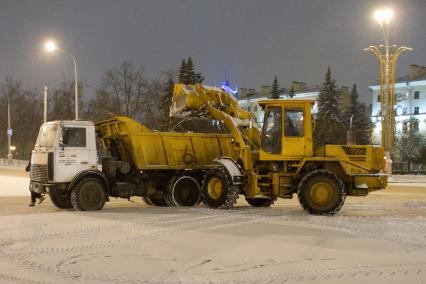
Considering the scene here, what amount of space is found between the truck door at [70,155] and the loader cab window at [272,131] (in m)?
4.74

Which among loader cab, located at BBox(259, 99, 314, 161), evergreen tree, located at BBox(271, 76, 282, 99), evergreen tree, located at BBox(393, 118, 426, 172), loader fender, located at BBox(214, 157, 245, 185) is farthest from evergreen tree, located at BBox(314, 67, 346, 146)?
loader cab, located at BBox(259, 99, 314, 161)

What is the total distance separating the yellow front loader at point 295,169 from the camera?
607 inches

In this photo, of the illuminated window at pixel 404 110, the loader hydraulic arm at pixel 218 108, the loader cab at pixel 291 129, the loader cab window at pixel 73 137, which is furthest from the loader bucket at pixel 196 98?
the illuminated window at pixel 404 110

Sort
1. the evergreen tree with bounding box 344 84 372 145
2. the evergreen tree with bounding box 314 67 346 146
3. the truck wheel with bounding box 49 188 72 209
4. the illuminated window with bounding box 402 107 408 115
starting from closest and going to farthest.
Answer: the truck wheel with bounding box 49 188 72 209 → the evergreen tree with bounding box 314 67 346 146 → the evergreen tree with bounding box 344 84 372 145 → the illuminated window with bounding box 402 107 408 115

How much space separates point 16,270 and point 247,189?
8928 millimetres

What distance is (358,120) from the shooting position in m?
82.0

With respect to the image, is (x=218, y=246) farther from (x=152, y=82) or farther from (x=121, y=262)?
(x=152, y=82)

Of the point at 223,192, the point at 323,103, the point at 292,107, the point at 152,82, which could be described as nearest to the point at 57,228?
the point at 223,192

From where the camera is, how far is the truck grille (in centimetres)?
1603

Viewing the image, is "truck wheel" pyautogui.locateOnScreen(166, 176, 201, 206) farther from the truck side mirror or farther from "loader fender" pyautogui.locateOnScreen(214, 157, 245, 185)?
the truck side mirror

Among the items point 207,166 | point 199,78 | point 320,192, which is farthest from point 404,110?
point 320,192

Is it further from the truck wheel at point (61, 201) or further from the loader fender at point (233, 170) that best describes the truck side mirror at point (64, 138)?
the loader fender at point (233, 170)

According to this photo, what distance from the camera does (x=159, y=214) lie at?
49.2ft

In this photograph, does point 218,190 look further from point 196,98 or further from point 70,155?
point 70,155
